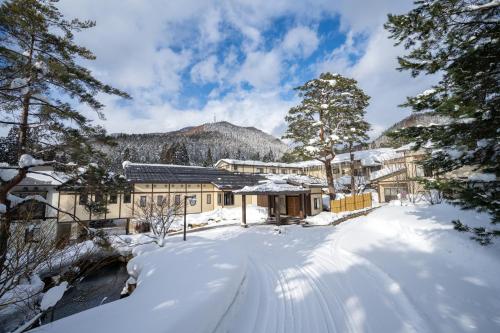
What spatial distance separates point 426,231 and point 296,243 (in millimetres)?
5853

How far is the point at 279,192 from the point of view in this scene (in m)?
17.2

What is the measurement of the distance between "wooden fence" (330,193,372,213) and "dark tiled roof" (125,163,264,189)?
442 inches

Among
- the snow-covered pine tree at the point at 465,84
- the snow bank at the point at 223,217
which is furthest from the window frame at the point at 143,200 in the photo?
the snow-covered pine tree at the point at 465,84

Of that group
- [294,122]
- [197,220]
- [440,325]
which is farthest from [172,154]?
[440,325]

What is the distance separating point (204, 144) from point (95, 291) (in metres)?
89.9

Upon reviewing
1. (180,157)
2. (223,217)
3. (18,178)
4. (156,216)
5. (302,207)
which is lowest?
(223,217)

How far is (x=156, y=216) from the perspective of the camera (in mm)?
16109

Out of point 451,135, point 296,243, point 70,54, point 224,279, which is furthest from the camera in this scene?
point 296,243

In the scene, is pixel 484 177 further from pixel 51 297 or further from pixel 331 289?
pixel 51 297

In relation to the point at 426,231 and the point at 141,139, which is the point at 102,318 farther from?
the point at 141,139

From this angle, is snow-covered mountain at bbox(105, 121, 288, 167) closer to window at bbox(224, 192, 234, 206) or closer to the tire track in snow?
window at bbox(224, 192, 234, 206)

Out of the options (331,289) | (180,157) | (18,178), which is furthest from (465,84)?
(180,157)

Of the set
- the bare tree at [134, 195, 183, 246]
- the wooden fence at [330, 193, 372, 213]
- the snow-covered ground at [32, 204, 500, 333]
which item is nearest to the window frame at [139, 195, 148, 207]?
the bare tree at [134, 195, 183, 246]

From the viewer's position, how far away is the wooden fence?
20.9 metres
